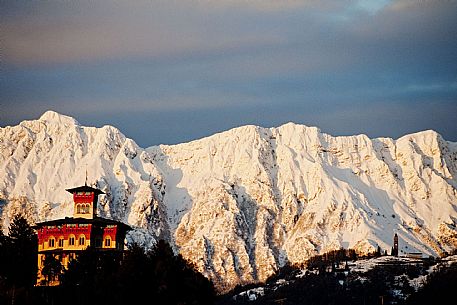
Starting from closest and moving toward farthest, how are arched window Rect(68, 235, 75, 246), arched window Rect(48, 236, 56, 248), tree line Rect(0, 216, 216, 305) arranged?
tree line Rect(0, 216, 216, 305), arched window Rect(68, 235, 75, 246), arched window Rect(48, 236, 56, 248)

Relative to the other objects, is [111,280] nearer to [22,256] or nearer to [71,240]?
[71,240]

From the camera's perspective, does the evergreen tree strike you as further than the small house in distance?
No

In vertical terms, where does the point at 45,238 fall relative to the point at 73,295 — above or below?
above

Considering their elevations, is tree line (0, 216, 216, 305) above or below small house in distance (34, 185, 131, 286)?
below

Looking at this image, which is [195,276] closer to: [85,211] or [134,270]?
[134,270]

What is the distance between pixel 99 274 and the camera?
145625mm

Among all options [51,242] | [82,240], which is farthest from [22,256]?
[82,240]

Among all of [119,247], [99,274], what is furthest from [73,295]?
[119,247]

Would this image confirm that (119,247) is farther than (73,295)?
Yes

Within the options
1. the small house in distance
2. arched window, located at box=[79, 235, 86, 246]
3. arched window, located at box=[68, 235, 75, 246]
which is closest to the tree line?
the small house in distance

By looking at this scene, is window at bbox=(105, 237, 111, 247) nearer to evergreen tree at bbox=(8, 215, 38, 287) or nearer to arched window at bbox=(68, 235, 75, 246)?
arched window at bbox=(68, 235, 75, 246)

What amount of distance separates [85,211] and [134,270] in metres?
38.6

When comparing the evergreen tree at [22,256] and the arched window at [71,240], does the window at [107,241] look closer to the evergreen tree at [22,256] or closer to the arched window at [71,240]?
the arched window at [71,240]

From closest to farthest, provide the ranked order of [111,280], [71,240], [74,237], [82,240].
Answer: [111,280] < [82,240] < [71,240] < [74,237]
